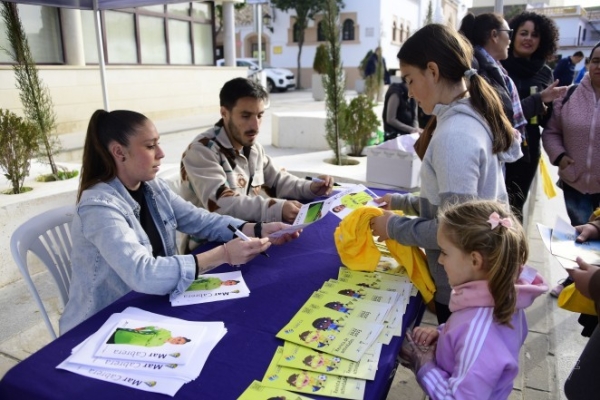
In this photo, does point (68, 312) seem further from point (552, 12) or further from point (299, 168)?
point (552, 12)

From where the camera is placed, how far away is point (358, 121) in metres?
5.99

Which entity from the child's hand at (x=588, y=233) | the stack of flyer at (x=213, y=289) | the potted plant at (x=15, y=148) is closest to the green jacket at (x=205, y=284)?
the stack of flyer at (x=213, y=289)

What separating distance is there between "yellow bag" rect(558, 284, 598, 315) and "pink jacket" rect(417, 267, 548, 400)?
1.27 feet

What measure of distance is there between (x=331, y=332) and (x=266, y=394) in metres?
0.31

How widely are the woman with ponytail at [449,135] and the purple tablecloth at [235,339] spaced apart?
0.84ft

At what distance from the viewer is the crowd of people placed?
4.19 ft

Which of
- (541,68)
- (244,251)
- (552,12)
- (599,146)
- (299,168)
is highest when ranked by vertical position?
(552,12)

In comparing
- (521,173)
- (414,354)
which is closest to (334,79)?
(521,173)

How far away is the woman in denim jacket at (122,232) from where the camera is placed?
62.5 inches

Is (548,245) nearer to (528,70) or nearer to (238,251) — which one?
(238,251)

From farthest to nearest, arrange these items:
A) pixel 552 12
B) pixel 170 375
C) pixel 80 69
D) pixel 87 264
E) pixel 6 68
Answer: pixel 552 12
pixel 80 69
pixel 6 68
pixel 87 264
pixel 170 375

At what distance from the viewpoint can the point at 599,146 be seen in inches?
115

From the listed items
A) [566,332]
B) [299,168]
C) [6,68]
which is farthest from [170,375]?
[6,68]

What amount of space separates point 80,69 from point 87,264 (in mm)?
8593
